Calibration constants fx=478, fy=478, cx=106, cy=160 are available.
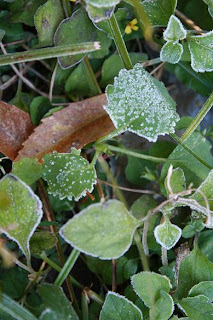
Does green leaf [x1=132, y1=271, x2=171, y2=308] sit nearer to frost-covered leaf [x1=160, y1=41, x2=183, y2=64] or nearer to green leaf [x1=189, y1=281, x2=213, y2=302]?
green leaf [x1=189, y1=281, x2=213, y2=302]

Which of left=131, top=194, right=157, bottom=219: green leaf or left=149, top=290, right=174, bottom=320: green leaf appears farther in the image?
left=131, top=194, right=157, bottom=219: green leaf

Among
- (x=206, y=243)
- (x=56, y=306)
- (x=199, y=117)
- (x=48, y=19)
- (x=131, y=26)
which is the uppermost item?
(x=48, y=19)

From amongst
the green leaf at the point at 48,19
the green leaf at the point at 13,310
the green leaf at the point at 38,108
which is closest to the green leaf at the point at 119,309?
the green leaf at the point at 13,310

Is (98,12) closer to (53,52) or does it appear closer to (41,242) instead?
(53,52)

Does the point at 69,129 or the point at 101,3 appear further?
the point at 69,129

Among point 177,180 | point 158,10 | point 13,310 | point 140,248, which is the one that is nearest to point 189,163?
point 177,180

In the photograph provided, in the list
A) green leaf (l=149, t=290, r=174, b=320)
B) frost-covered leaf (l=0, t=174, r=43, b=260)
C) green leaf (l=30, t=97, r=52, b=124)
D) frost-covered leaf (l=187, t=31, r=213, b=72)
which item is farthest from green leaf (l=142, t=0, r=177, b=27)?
green leaf (l=149, t=290, r=174, b=320)
